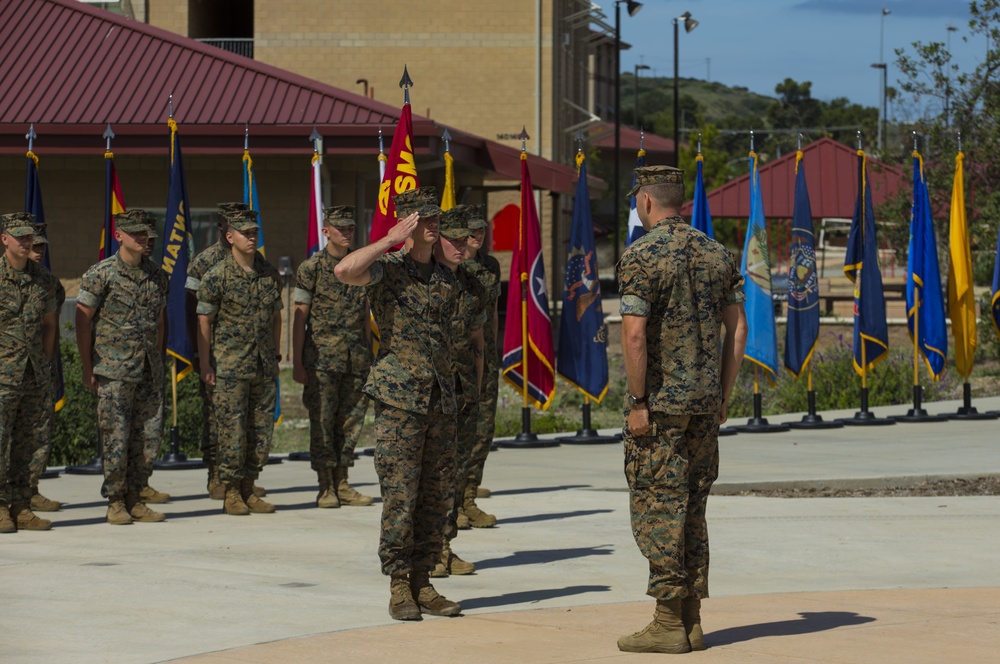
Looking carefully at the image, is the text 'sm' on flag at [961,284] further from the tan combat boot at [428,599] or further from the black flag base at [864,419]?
the tan combat boot at [428,599]

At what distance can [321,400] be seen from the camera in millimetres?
11219

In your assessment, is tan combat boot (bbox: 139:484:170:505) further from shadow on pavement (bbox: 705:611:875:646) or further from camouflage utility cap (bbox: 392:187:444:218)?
shadow on pavement (bbox: 705:611:875:646)

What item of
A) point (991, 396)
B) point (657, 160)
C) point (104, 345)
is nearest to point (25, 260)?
point (104, 345)

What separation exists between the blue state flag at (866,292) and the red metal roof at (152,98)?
23.7ft

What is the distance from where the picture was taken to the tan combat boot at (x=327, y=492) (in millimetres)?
11562

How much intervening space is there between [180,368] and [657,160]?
7070 centimetres

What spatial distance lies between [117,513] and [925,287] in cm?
1075

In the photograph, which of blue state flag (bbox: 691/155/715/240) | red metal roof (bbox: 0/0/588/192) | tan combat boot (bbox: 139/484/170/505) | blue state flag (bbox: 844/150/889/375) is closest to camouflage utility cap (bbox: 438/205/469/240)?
tan combat boot (bbox: 139/484/170/505)

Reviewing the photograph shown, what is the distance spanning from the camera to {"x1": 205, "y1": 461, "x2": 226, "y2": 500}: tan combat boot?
1198cm

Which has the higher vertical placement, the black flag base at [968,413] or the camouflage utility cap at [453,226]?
the camouflage utility cap at [453,226]

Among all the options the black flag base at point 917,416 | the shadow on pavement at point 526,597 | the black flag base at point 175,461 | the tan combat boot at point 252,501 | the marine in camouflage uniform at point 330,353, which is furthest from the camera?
the black flag base at point 917,416

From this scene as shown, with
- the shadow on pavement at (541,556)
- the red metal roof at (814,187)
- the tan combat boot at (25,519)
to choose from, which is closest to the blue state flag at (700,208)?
the shadow on pavement at (541,556)

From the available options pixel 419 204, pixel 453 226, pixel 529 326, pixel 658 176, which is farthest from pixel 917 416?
pixel 658 176

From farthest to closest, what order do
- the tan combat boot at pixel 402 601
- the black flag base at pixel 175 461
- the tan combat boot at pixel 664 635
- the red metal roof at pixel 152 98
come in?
the red metal roof at pixel 152 98, the black flag base at pixel 175 461, the tan combat boot at pixel 402 601, the tan combat boot at pixel 664 635
